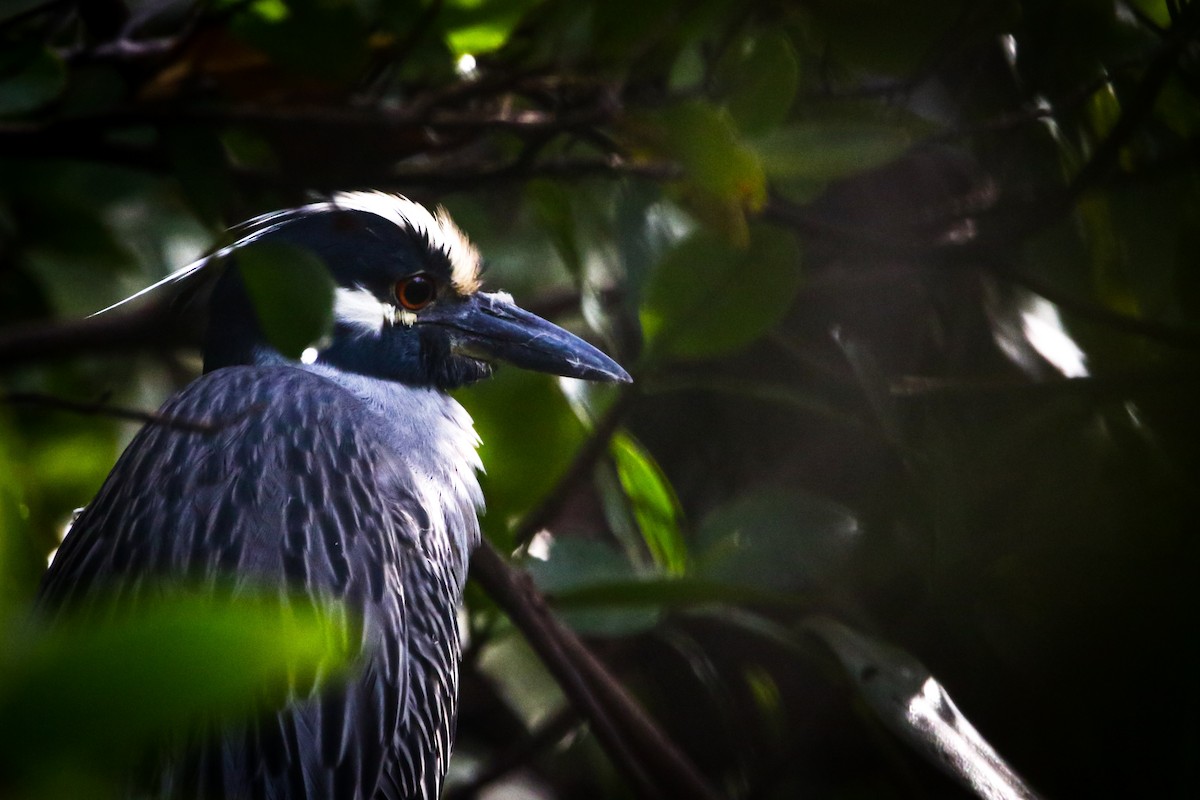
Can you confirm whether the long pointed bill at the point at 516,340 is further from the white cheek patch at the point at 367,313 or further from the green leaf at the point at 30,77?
the green leaf at the point at 30,77

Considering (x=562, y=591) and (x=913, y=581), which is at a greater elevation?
(x=562, y=591)

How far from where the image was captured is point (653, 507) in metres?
1.94

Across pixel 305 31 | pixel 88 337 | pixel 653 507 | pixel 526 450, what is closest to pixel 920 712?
pixel 653 507

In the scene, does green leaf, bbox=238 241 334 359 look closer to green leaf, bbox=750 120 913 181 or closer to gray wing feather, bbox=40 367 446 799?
gray wing feather, bbox=40 367 446 799

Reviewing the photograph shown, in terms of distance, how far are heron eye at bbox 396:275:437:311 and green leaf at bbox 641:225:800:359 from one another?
0.58 m

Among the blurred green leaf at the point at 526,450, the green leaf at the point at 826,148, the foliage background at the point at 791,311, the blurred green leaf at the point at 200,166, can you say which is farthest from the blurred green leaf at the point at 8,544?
the green leaf at the point at 826,148

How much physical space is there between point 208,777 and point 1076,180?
177cm

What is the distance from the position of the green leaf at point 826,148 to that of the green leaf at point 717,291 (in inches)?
4.9

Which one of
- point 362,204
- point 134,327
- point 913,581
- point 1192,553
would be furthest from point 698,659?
point 134,327

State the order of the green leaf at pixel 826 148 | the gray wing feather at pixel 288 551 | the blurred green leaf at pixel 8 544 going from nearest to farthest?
the blurred green leaf at pixel 8 544 < the gray wing feather at pixel 288 551 < the green leaf at pixel 826 148

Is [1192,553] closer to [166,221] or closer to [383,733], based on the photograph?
[383,733]

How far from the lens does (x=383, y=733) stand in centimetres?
179

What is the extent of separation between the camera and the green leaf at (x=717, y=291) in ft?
6.17

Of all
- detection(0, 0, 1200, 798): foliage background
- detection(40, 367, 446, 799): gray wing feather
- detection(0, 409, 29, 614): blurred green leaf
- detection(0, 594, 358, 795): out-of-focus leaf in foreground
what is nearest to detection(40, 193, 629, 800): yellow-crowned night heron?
detection(40, 367, 446, 799): gray wing feather
